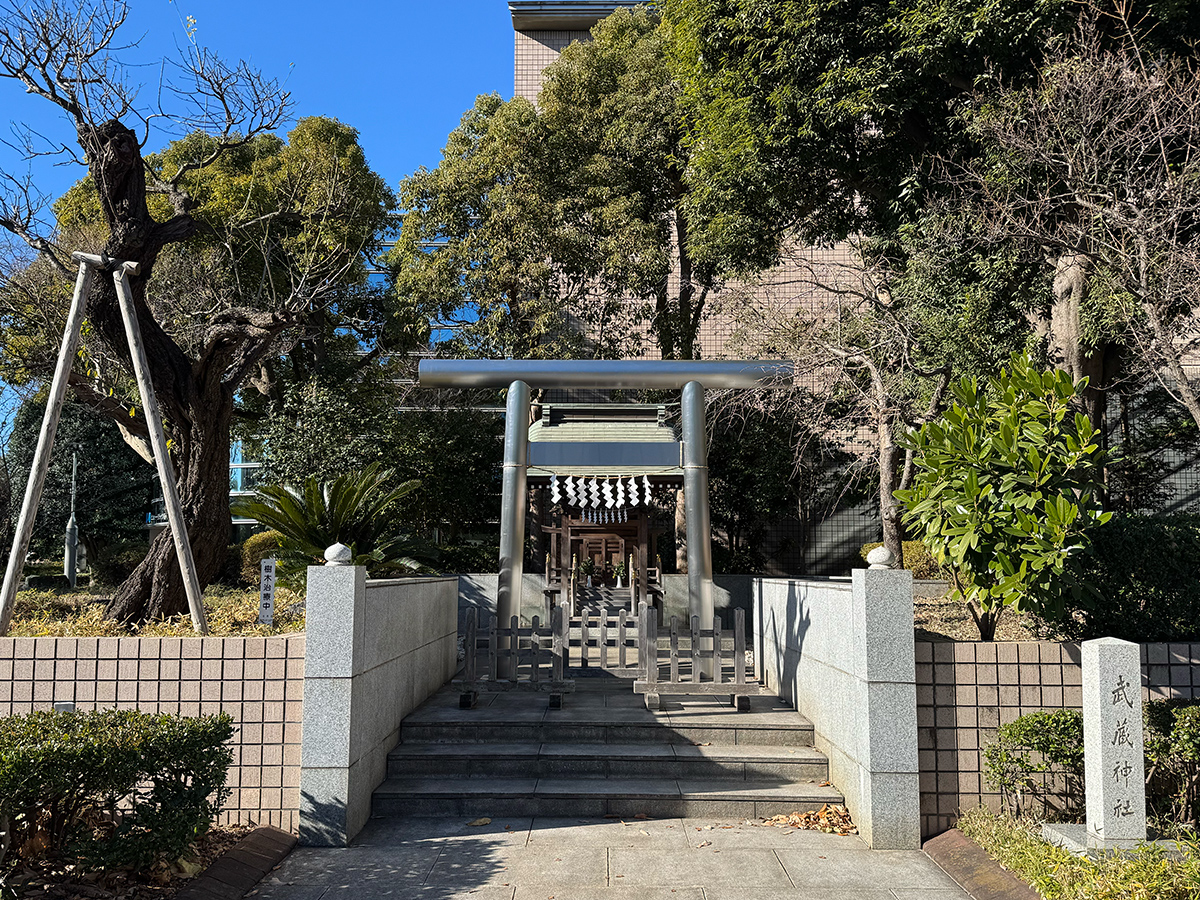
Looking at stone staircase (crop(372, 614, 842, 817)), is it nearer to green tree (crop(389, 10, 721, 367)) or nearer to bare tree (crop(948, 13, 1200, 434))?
bare tree (crop(948, 13, 1200, 434))

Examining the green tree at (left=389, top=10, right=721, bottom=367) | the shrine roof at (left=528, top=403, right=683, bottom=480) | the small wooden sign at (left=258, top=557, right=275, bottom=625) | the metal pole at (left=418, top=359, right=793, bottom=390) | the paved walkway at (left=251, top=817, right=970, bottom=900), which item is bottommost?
the paved walkway at (left=251, top=817, right=970, bottom=900)

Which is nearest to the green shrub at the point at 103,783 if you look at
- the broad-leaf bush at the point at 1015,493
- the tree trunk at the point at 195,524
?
the tree trunk at the point at 195,524

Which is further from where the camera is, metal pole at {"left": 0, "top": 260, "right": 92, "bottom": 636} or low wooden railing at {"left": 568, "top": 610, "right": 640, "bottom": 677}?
low wooden railing at {"left": 568, "top": 610, "right": 640, "bottom": 677}

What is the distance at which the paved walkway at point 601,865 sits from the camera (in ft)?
17.1

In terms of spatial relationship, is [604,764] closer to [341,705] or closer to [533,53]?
[341,705]

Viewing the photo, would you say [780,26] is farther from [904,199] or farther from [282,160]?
[282,160]

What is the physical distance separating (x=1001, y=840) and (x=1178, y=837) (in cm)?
104

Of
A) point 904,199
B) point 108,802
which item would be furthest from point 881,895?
point 904,199

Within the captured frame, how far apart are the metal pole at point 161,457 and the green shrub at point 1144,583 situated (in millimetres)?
7143

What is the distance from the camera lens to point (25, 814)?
15.0 ft

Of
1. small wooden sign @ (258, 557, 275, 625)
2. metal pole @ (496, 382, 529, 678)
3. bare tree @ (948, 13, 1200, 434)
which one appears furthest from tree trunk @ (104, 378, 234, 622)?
bare tree @ (948, 13, 1200, 434)

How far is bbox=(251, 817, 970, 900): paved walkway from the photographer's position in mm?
5203

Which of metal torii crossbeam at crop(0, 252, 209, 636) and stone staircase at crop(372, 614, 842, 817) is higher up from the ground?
metal torii crossbeam at crop(0, 252, 209, 636)

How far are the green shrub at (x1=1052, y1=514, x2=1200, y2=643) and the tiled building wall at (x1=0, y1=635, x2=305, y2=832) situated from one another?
5834 millimetres
